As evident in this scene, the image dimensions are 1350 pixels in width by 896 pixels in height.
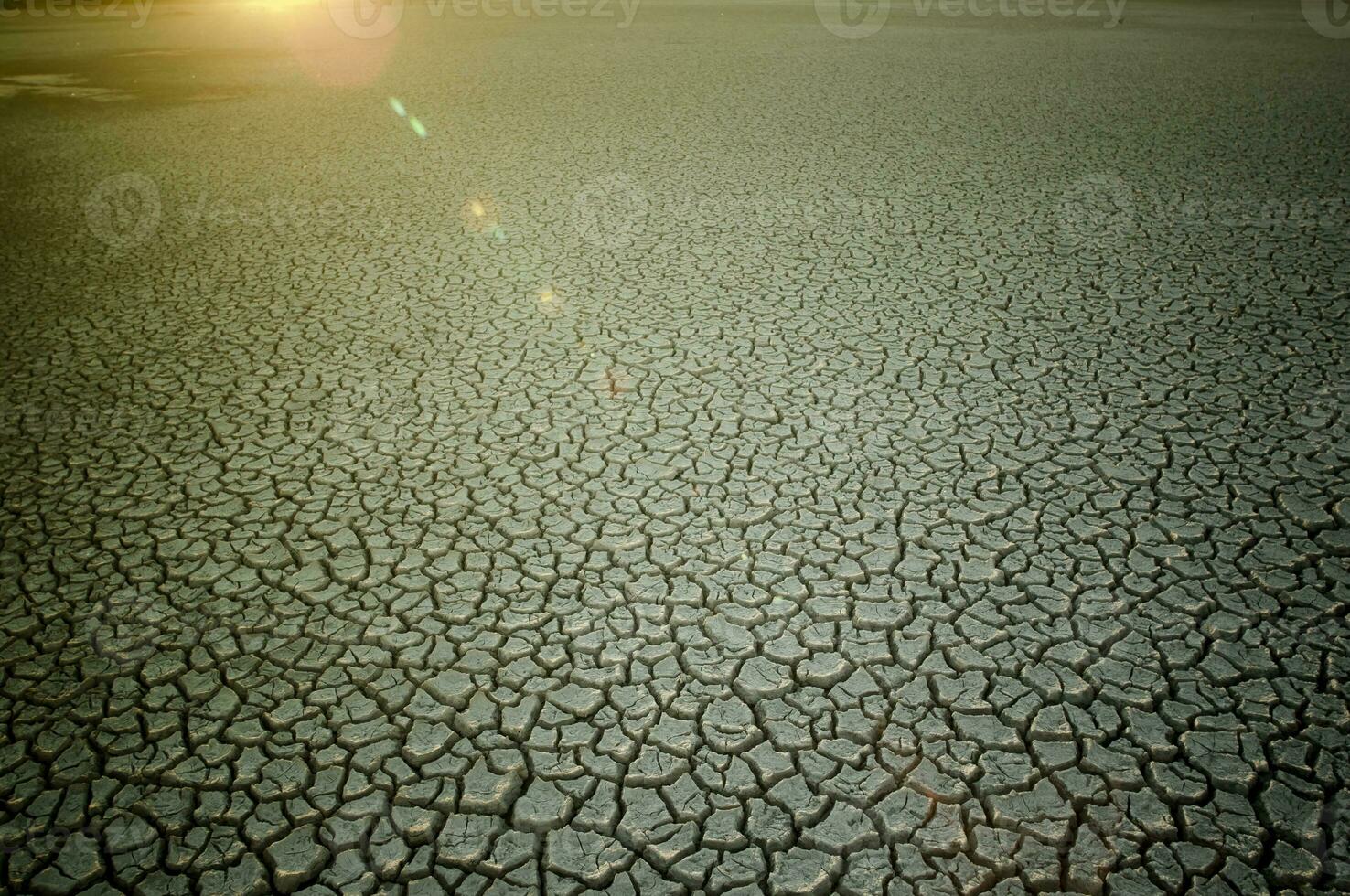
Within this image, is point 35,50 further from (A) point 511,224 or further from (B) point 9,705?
(B) point 9,705

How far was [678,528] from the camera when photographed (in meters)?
2.09

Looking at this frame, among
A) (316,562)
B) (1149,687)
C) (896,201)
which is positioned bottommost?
(316,562)

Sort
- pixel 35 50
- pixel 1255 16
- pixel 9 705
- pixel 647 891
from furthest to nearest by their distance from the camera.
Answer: pixel 1255 16
pixel 35 50
pixel 9 705
pixel 647 891

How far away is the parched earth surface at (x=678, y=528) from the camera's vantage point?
1405 mm

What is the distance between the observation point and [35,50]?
8.77 meters

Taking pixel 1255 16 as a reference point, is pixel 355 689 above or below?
below

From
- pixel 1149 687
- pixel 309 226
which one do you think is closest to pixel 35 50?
pixel 309 226

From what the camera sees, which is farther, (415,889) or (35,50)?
(35,50)

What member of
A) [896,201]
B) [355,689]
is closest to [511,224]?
[896,201]

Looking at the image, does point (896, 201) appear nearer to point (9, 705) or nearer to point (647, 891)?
point (647, 891)

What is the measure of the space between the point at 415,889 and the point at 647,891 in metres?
0.37

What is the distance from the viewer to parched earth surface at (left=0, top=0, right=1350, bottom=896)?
1.41m

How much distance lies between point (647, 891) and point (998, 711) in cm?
75

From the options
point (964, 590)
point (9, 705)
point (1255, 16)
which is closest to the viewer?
point (9, 705)
